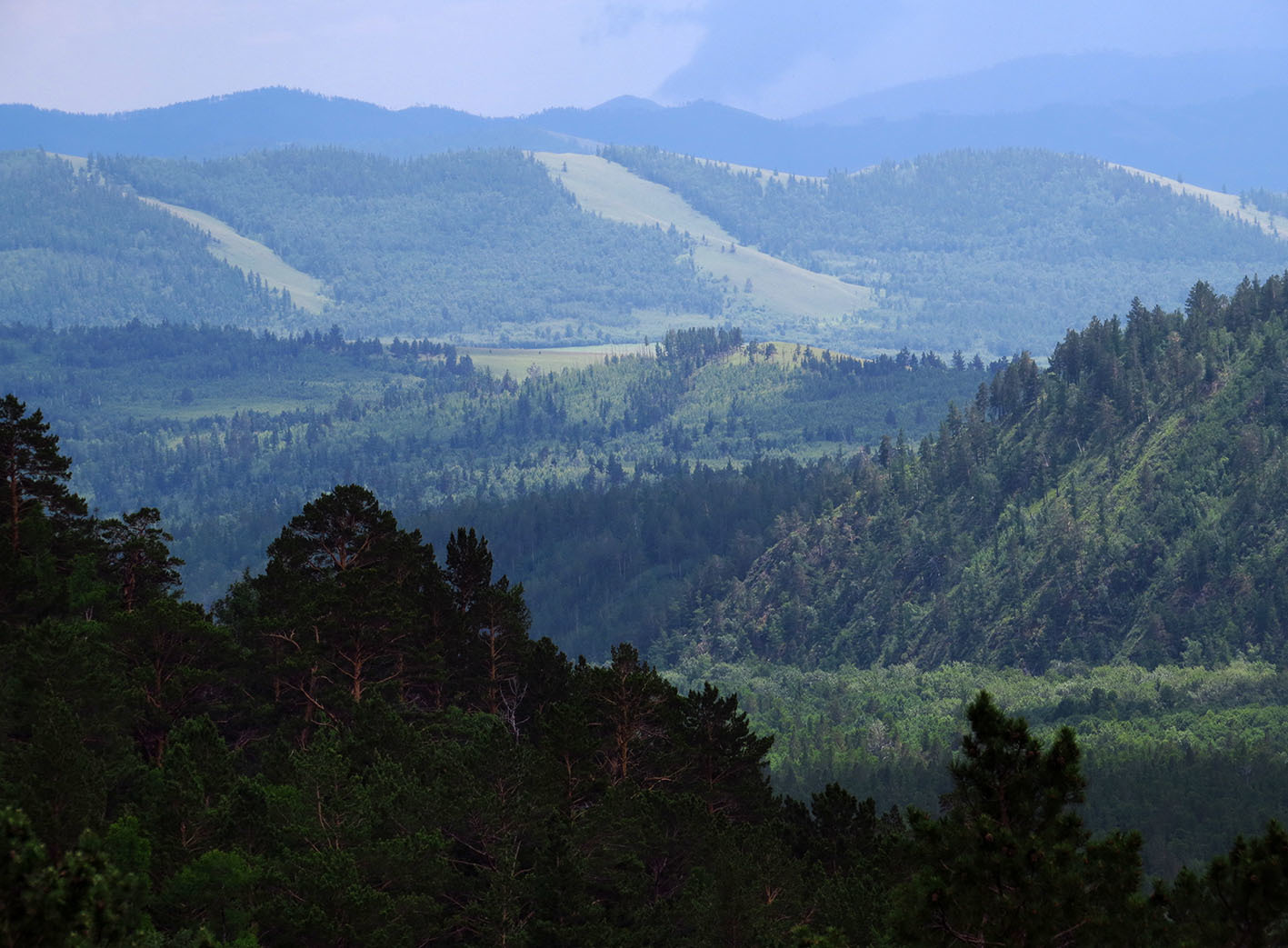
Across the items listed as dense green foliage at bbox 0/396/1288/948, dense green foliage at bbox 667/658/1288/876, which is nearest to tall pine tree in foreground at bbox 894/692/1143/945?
dense green foliage at bbox 0/396/1288/948

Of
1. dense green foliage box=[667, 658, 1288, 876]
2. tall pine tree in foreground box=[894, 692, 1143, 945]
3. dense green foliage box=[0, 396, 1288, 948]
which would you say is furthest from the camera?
dense green foliage box=[667, 658, 1288, 876]

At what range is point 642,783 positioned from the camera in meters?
65.3

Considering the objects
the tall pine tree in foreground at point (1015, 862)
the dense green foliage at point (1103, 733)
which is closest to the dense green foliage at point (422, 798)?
the tall pine tree in foreground at point (1015, 862)

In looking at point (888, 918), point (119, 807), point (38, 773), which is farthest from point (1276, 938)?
point (119, 807)

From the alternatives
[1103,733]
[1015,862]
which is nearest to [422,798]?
[1015,862]

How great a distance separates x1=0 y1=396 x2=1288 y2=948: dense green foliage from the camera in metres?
34.6

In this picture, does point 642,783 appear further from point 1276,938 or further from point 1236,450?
point 1236,450

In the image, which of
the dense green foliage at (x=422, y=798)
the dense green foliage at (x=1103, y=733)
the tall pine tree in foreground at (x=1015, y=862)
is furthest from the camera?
the dense green foliage at (x=1103, y=733)

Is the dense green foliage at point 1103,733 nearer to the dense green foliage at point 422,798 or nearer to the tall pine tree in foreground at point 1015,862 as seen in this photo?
the dense green foliage at point 422,798

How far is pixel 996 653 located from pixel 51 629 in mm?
144848

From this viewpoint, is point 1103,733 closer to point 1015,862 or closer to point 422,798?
Result: point 422,798

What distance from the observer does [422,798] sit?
5388cm

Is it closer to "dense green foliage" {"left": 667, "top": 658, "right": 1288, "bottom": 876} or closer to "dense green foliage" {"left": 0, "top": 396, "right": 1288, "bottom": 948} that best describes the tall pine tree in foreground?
"dense green foliage" {"left": 0, "top": 396, "right": 1288, "bottom": 948}

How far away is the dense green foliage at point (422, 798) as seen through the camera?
34.6 metres
